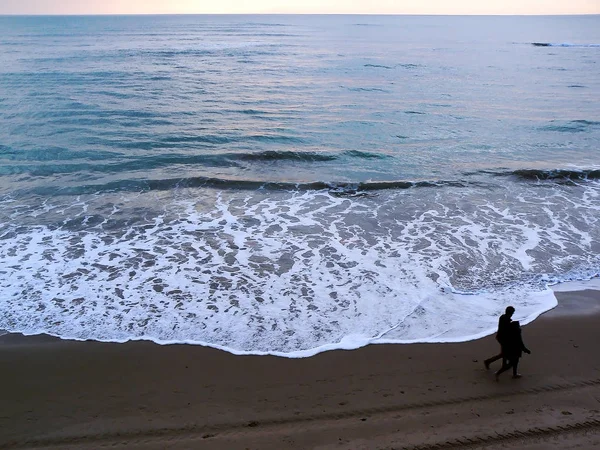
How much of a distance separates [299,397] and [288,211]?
26.0ft

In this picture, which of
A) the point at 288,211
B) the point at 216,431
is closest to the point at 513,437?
the point at 216,431

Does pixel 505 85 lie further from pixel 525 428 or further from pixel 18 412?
pixel 18 412

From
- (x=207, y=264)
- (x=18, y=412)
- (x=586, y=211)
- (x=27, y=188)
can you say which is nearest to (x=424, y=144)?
(x=586, y=211)

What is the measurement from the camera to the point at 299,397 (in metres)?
6.64

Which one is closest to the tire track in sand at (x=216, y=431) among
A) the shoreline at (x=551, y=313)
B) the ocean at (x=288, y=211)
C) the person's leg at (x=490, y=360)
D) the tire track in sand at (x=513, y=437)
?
the tire track in sand at (x=513, y=437)

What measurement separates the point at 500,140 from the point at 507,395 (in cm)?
1747

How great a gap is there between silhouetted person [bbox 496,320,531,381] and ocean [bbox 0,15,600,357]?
43.9 inches

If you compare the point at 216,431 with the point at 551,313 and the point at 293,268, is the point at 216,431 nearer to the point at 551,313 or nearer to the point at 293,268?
the point at 293,268

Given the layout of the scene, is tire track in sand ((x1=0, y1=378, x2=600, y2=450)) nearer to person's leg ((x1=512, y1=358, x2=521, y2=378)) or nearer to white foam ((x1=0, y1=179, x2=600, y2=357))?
person's leg ((x1=512, y1=358, x2=521, y2=378))

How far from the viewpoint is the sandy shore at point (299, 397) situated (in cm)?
589

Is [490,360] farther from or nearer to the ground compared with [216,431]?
farther from the ground

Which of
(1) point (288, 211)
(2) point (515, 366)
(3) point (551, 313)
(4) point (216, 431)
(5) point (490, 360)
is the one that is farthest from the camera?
(1) point (288, 211)

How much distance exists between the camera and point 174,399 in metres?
6.59

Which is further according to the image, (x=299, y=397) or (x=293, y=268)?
(x=293, y=268)
